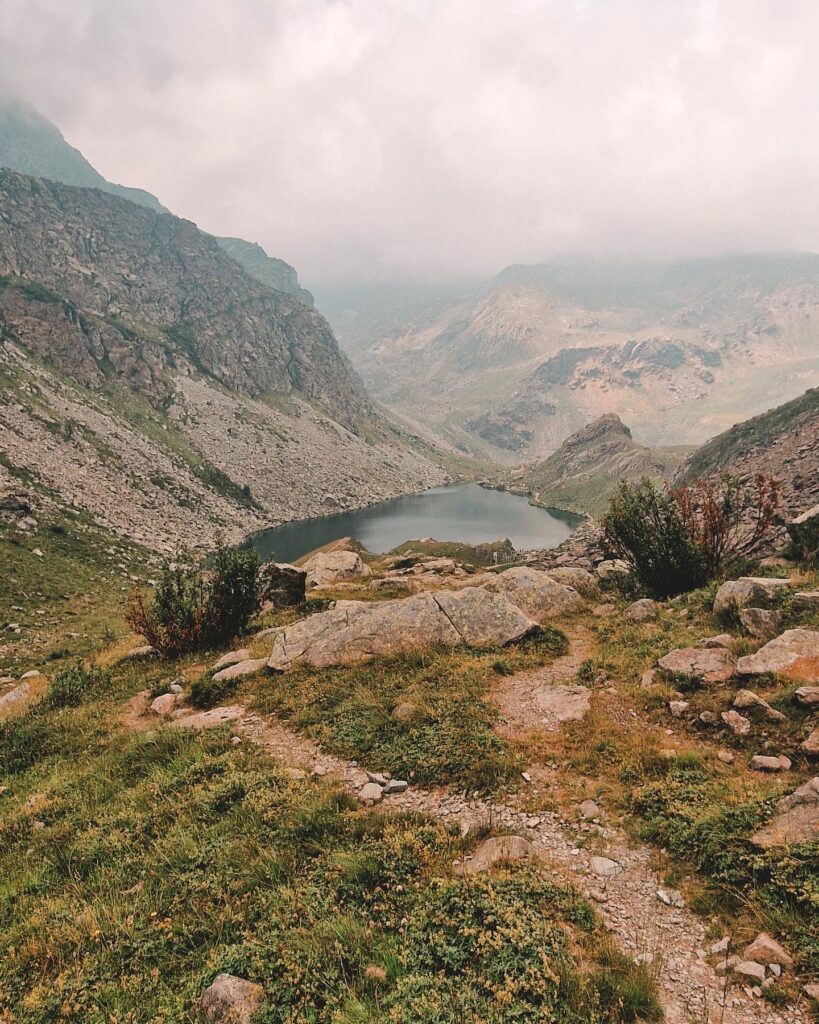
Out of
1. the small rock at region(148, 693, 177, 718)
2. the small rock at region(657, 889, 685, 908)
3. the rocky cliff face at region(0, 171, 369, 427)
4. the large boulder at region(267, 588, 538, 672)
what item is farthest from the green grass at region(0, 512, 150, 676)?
the rocky cliff face at region(0, 171, 369, 427)

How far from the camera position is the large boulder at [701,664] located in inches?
408

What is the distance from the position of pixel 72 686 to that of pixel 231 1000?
13679 mm

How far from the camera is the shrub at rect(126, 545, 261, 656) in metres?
17.6

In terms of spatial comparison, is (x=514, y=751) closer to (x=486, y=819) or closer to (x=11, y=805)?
(x=486, y=819)

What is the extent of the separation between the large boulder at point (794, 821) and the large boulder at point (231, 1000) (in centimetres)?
610

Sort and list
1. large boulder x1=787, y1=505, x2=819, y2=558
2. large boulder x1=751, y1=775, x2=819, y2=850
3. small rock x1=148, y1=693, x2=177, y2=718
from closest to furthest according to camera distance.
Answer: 1. large boulder x1=751, y1=775, x2=819, y2=850
2. small rock x1=148, y1=693, x2=177, y2=718
3. large boulder x1=787, y1=505, x2=819, y2=558

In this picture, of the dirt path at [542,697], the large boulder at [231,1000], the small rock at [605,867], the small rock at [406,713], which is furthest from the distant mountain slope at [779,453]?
the large boulder at [231,1000]

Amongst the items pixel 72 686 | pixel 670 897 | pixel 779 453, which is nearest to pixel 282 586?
pixel 72 686

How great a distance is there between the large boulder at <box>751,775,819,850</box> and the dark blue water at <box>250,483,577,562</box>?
282ft

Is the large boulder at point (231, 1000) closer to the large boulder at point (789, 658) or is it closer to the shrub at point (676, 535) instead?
the large boulder at point (789, 658)

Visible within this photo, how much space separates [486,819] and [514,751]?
73.3 inches

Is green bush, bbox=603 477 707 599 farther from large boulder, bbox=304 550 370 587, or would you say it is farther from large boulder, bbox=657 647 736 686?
large boulder, bbox=304 550 370 587

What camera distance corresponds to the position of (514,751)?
915 cm

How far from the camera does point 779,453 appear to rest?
222 ft
